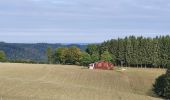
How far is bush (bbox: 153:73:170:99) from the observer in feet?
195

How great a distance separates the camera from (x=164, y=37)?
153 metres

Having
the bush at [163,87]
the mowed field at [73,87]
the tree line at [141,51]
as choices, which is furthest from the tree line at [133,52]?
the bush at [163,87]

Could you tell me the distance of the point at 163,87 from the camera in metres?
61.4

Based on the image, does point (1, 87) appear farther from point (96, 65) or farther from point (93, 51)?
point (93, 51)

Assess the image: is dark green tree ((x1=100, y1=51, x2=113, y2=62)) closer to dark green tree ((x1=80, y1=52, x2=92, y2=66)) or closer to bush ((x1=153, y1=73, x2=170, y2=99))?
dark green tree ((x1=80, y1=52, x2=92, y2=66))

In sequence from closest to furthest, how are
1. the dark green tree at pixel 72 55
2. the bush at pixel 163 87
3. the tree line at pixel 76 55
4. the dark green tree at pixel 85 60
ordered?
the bush at pixel 163 87 < the dark green tree at pixel 85 60 < the tree line at pixel 76 55 < the dark green tree at pixel 72 55

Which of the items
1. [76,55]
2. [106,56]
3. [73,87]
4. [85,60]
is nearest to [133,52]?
[106,56]

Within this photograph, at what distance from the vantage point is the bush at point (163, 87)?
59431mm

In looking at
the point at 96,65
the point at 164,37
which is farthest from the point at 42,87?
the point at 164,37

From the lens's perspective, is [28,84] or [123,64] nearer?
[28,84]

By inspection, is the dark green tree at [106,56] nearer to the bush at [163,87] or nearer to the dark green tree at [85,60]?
the dark green tree at [85,60]

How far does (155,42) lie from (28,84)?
93101mm

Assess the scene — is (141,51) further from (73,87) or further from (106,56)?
(73,87)

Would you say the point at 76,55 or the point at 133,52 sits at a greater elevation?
the point at 133,52
